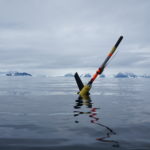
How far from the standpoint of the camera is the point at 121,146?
11.4m

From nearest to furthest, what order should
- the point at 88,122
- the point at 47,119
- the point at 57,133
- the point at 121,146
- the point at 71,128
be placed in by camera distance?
the point at 121,146
the point at 57,133
the point at 71,128
the point at 88,122
the point at 47,119

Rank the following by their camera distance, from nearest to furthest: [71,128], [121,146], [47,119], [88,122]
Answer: [121,146]
[71,128]
[88,122]
[47,119]

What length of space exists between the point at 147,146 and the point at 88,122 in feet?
23.3

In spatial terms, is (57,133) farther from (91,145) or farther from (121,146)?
(121,146)

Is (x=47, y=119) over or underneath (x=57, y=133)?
over

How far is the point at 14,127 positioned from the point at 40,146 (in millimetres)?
5487

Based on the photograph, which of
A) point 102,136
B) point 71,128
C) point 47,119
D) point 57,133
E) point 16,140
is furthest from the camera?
point 47,119

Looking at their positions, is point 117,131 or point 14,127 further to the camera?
point 14,127

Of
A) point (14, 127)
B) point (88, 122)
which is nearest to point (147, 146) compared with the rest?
point (88, 122)

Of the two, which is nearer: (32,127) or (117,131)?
(117,131)

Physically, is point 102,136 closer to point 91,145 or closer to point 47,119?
point 91,145

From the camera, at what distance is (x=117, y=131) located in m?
14.8

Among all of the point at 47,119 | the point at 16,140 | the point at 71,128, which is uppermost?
the point at 47,119

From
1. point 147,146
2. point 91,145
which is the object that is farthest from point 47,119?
point 147,146
